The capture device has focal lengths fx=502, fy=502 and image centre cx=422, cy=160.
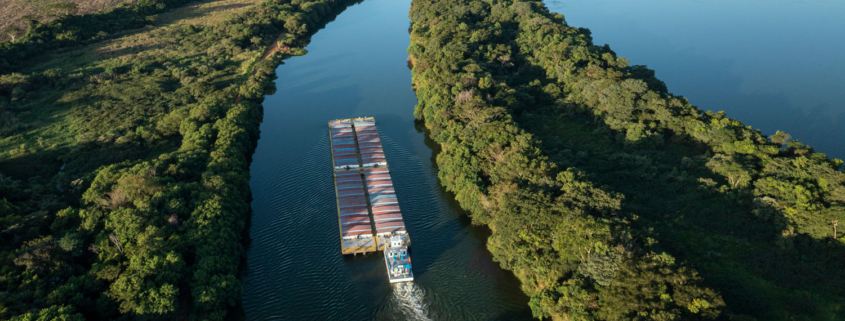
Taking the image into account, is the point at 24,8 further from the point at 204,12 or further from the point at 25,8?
the point at 204,12

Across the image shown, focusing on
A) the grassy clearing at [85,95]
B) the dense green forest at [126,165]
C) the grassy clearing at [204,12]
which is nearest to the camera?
the dense green forest at [126,165]

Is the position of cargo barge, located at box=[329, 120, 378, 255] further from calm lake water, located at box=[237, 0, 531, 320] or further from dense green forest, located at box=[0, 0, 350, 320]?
dense green forest, located at box=[0, 0, 350, 320]

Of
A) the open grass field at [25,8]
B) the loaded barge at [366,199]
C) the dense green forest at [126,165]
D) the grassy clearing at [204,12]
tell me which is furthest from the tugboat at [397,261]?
the open grass field at [25,8]

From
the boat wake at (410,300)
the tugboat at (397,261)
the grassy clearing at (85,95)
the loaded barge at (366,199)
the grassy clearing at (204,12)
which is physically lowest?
the boat wake at (410,300)

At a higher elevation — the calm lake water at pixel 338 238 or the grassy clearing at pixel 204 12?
the grassy clearing at pixel 204 12

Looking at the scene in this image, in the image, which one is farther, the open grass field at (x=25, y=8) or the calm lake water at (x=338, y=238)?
the open grass field at (x=25, y=8)

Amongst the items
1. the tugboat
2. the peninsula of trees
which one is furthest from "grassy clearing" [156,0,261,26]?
the tugboat

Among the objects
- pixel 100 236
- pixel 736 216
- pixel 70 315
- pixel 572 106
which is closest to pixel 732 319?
pixel 736 216

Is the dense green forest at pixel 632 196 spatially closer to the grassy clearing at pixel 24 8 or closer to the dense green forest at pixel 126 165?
the dense green forest at pixel 126 165
